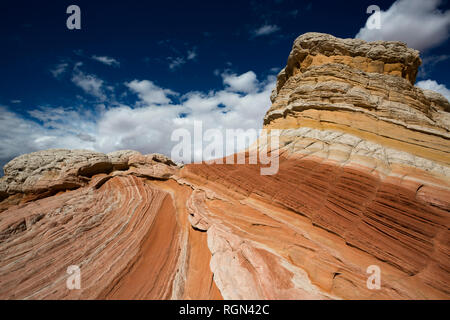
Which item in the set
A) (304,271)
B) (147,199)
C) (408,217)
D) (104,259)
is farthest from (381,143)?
(104,259)

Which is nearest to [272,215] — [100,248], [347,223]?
[347,223]

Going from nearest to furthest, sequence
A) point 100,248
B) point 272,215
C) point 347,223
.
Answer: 1. point 100,248
2. point 347,223
3. point 272,215

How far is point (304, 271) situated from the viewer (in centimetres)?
435

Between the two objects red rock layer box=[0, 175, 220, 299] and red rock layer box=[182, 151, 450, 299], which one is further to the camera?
red rock layer box=[182, 151, 450, 299]

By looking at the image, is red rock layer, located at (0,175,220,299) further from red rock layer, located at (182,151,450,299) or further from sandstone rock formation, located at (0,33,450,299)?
red rock layer, located at (182,151,450,299)

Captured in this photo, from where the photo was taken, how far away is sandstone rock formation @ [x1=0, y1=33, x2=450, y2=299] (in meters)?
4.15

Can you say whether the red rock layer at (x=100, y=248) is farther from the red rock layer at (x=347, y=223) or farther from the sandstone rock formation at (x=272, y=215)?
the red rock layer at (x=347, y=223)

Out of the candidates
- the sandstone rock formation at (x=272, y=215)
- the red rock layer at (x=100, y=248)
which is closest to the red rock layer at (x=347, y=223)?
the sandstone rock formation at (x=272, y=215)

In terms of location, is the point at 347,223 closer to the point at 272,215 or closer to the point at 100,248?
the point at 272,215

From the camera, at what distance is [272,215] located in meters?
6.01

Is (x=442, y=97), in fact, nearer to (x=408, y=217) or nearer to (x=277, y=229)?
(x=408, y=217)

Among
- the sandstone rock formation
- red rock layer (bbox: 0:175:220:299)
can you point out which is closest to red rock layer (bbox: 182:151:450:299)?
the sandstone rock formation

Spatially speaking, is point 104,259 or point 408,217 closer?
point 104,259

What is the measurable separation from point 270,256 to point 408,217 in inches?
171
